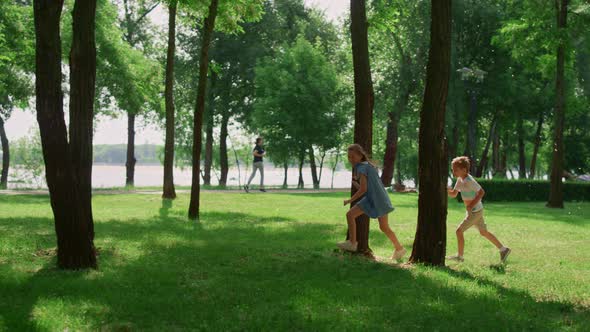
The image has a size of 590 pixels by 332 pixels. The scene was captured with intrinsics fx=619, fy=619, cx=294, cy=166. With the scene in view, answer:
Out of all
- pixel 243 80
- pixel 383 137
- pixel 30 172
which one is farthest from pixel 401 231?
pixel 30 172

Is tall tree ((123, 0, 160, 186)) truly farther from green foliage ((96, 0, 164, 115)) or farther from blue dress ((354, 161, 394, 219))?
blue dress ((354, 161, 394, 219))

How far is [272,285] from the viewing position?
23.0 feet

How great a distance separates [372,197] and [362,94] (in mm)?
1718

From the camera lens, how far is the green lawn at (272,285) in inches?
217

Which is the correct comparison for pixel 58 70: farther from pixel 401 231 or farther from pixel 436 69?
pixel 401 231

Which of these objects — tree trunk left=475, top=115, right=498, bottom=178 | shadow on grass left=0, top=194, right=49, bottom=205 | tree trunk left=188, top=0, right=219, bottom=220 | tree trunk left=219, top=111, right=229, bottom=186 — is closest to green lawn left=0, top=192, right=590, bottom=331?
tree trunk left=188, top=0, right=219, bottom=220

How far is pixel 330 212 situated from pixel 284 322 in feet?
40.8

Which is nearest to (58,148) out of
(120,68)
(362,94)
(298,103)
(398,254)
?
(362,94)

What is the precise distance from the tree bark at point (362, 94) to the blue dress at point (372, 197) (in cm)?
66

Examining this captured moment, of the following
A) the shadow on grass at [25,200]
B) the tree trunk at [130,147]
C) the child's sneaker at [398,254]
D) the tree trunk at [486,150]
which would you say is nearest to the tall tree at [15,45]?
the shadow on grass at [25,200]

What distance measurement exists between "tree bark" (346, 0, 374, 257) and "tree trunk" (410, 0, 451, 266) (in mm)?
1219

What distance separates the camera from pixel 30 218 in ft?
46.1

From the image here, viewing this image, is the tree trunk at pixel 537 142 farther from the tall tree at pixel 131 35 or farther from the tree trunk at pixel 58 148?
the tree trunk at pixel 58 148

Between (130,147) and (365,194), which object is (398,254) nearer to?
(365,194)
